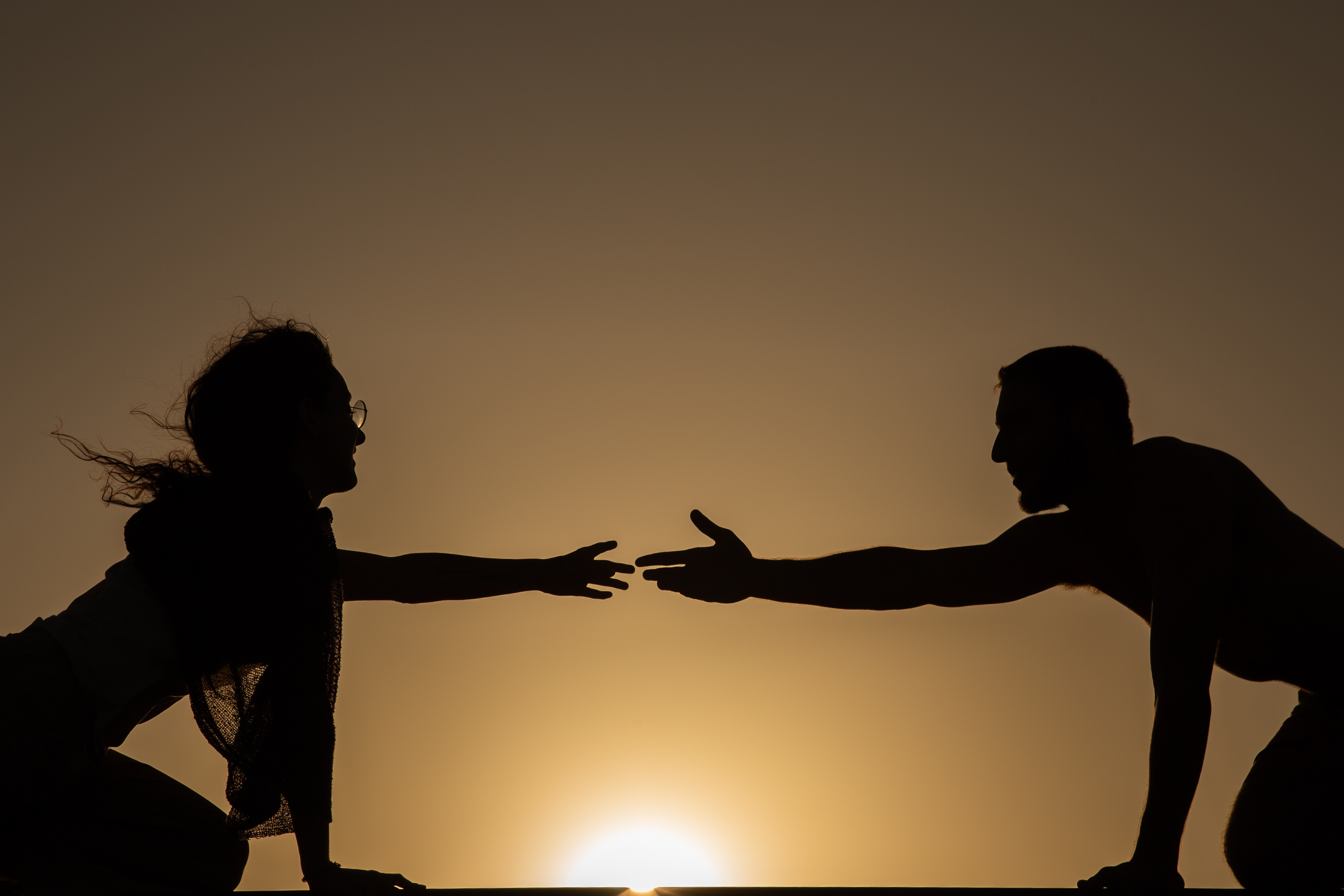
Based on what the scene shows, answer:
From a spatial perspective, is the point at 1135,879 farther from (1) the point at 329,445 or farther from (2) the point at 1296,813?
(1) the point at 329,445

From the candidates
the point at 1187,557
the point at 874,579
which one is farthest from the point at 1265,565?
the point at 874,579

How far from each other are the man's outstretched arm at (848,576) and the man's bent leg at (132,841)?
Result: 1783 millimetres

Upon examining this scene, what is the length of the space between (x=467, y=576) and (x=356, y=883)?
4.77ft

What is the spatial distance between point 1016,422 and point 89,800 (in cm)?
281

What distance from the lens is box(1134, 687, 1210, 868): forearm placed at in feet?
8.26

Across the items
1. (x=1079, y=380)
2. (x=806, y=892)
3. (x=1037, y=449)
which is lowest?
(x=806, y=892)

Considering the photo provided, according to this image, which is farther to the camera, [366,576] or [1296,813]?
[366,576]

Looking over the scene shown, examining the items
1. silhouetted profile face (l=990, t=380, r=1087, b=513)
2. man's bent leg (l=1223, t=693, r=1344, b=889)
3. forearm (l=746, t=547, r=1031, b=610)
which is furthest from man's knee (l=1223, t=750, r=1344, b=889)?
forearm (l=746, t=547, r=1031, b=610)

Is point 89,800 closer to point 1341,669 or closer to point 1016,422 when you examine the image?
point 1016,422

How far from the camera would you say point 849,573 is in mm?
3941

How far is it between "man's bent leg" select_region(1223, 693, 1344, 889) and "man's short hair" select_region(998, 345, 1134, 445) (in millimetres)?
969

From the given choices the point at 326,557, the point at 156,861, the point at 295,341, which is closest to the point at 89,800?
the point at 156,861

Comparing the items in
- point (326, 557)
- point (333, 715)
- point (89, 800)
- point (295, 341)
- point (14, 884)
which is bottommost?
point (14, 884)

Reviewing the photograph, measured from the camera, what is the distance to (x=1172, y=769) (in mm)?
2590
